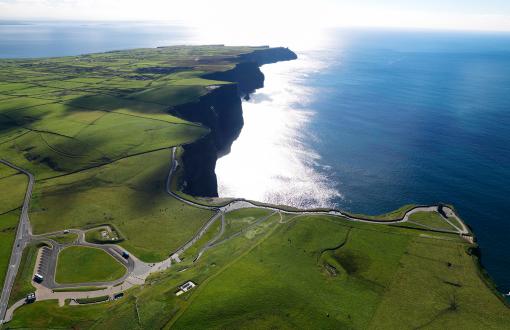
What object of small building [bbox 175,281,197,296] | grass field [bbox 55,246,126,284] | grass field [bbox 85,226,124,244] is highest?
small building [bbox 175,281,197,296]

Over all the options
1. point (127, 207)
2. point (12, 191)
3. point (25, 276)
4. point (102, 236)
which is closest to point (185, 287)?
point (102, 236)

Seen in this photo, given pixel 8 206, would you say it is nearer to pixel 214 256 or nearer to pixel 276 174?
pixel 214 256

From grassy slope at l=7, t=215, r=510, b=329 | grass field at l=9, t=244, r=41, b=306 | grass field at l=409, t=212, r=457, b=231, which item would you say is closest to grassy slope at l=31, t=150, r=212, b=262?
grass field at l=9, t=244, r=41, b=306

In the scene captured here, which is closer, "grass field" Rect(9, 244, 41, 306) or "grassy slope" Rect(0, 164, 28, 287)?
"grass field" Rect(9, 244, 41, 306)

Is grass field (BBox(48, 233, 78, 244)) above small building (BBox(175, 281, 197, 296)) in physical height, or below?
below

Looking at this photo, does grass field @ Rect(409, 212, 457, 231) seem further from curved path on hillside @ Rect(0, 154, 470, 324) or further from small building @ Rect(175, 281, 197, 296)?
small building @ Rect(175, 281, 197, 296)

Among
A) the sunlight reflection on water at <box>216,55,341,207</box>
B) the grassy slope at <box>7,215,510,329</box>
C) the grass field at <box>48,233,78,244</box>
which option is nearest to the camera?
the grassy slope at <box>7,215,510,329</box>

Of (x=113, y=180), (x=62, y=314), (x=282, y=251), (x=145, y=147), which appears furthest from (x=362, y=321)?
(x=145, y=147)
